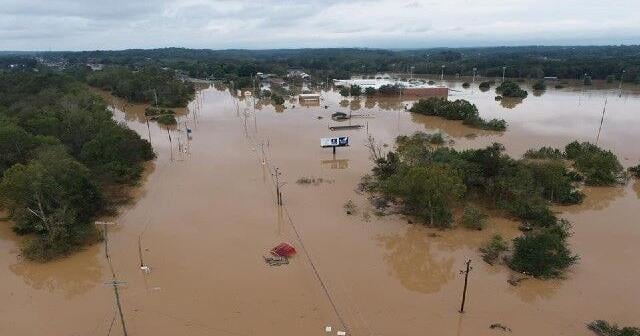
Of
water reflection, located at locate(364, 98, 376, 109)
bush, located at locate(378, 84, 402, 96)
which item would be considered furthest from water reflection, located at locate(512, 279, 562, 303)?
bush, located at locate(378, 84, 402, 96)

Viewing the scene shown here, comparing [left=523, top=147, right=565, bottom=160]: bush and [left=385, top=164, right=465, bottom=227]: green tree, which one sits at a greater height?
[left=385, top=164, right=465, bottom=227]: green tree

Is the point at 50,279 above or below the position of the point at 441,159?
below

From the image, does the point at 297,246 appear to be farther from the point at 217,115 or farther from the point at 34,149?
the point at 217,115

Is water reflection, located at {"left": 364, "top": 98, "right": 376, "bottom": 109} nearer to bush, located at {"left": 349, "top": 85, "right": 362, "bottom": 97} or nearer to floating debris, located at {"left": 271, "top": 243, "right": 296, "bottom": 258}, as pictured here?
bush, located at {"left": 349, "top": 85, "right": 362, "bottom": 97}

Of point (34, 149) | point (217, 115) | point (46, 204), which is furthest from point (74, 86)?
point (46, 204)

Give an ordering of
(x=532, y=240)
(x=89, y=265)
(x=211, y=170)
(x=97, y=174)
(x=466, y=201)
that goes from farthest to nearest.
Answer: (x=211, y=170) → (x=97, y=174) → (x=466, y=201) → (x=89, y=265) → (x=532, y=240)

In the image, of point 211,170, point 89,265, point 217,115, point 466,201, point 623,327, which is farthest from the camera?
point 217,115
